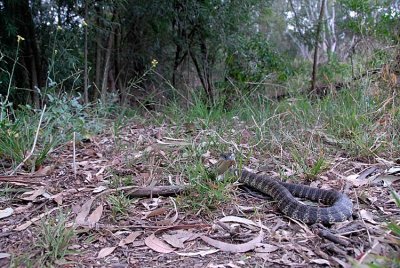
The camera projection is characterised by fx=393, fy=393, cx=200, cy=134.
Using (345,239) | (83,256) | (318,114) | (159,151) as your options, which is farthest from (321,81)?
(83,256)

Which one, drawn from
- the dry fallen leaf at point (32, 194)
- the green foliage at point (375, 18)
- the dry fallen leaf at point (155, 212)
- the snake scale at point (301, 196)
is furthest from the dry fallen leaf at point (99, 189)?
the green foliage at point (375, 18)

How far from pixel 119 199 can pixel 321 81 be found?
22.6 feet

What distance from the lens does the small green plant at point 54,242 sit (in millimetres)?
2203

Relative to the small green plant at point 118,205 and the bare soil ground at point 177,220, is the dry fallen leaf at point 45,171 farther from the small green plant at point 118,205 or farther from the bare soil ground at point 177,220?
the small green plant at point 118,205

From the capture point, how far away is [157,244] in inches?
97.9

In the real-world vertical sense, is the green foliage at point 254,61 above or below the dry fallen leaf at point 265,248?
above

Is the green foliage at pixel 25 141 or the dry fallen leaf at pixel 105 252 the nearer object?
the dry fallen leaf at pixel 105 252

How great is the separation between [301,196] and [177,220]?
1.11 meters

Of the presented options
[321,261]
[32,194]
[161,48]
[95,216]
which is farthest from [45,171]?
[161,48]

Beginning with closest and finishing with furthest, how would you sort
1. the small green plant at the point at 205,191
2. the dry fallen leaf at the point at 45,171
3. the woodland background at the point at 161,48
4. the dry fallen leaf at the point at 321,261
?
the dry fallen leaf at the point at 321,261 → the small green plant at the point at 205,191 → the dry fallen leaf at the point at 45,171 → the woodland background at the point at 161,48

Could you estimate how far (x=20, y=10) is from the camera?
6.57 metres

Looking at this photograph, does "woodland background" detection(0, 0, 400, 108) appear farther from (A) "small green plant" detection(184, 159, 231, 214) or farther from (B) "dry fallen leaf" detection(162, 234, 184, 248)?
(B) "dry fallen leaf" detection(162, 234, 184, 248)

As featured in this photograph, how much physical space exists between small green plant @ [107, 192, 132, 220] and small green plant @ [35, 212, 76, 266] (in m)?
0.43

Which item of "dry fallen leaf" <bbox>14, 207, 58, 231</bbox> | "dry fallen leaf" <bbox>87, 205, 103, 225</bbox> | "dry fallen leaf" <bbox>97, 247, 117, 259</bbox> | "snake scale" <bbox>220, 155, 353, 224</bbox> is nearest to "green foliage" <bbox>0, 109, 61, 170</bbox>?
"dry fallen leaf" <bbox>14, 207, 58, 231</bbox>
